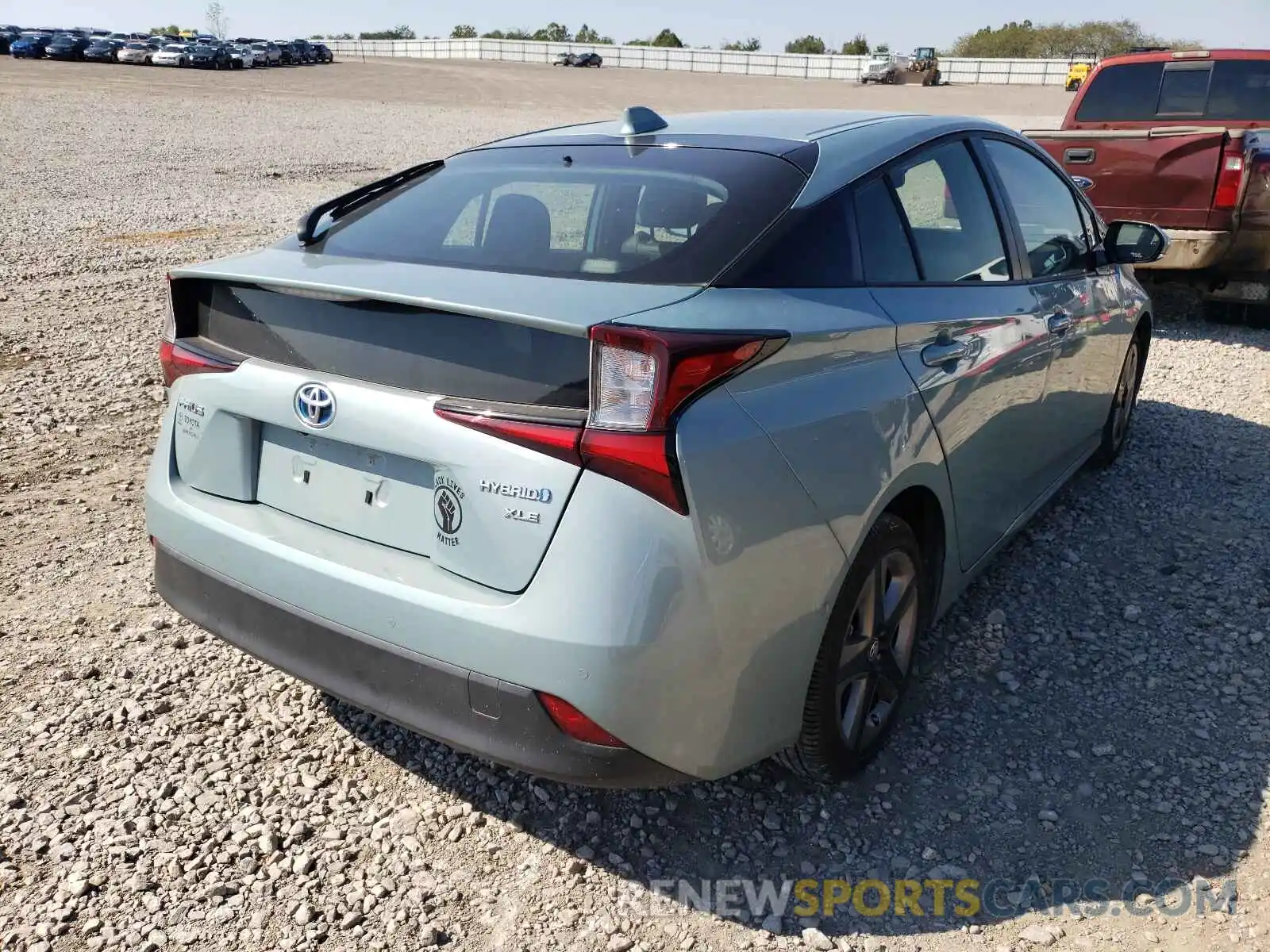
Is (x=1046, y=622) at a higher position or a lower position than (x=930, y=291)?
lower

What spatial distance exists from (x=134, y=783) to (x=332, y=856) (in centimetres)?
65

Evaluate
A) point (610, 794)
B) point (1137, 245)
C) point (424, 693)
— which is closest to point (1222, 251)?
point (1137, 245)

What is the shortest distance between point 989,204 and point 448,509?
7.56 ft

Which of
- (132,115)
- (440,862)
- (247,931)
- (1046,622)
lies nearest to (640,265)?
(440,862)

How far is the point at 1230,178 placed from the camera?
736cm

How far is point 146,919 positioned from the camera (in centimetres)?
237

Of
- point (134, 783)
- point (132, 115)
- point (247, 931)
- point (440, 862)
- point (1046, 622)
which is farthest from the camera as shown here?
point (132, 115)

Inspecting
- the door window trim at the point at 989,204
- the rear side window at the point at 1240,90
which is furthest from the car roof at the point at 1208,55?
the door window trim at the point at 989,204

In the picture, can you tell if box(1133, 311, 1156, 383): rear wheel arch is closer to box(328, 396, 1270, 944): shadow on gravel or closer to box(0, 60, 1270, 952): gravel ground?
box(0, 60, 1270, 952): gravel ground

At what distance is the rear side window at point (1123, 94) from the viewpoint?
9359 mm

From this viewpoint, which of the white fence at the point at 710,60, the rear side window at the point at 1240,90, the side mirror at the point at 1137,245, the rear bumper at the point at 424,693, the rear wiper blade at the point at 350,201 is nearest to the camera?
the rear bumper at the point at 424,693

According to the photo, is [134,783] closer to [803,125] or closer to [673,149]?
[673,149]

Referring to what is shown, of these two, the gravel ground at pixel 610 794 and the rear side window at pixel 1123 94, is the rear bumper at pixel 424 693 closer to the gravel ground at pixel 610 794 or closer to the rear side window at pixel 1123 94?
the gravel ground at pixel 610 794

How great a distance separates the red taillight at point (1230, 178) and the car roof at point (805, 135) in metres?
4.81
